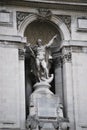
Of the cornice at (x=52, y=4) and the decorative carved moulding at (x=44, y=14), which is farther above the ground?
the cornice at (x=52, y=4)

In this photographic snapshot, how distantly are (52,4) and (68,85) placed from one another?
3845 millimetres

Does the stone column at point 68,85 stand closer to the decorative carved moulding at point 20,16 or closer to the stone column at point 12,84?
the stone column at point 12,84

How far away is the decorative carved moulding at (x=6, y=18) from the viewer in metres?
23.7

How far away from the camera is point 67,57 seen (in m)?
24.2

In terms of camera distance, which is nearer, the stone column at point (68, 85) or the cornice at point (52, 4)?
the stone column at point (68, 85)

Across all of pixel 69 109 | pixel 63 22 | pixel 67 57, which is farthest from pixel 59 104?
pixel 63 22

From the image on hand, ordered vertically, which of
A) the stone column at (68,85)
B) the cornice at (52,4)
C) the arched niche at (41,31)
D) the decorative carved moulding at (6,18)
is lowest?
the stone column at (68,85)

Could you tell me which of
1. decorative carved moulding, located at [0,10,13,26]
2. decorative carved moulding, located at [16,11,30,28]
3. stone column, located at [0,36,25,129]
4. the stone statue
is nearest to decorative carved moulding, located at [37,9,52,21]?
decorative carved moulding, located at [16,11,30,28]

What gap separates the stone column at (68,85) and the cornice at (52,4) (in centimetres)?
200

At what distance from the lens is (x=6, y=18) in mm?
23844

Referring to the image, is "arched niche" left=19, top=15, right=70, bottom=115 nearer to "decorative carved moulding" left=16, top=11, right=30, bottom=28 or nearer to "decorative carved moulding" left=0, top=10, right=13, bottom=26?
"decorative carved moulding" left=16, top=11, right=30, bottom=28

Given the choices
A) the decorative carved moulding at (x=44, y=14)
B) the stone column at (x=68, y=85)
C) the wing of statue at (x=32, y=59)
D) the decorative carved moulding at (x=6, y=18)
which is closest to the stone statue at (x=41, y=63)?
the wing of statue at (x=32, y=59)

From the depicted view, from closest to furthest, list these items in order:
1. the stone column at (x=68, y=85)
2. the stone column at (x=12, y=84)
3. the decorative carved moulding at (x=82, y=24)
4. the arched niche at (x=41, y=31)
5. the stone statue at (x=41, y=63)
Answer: the stone column at (x=12, y=84), the stone column at (x=68, y=85), the stone statue at (x=41, y=63), the arched niche at (x=41, y=31), the decorative carved moulding at (x=82, y=24)

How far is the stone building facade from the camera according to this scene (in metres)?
22.9
